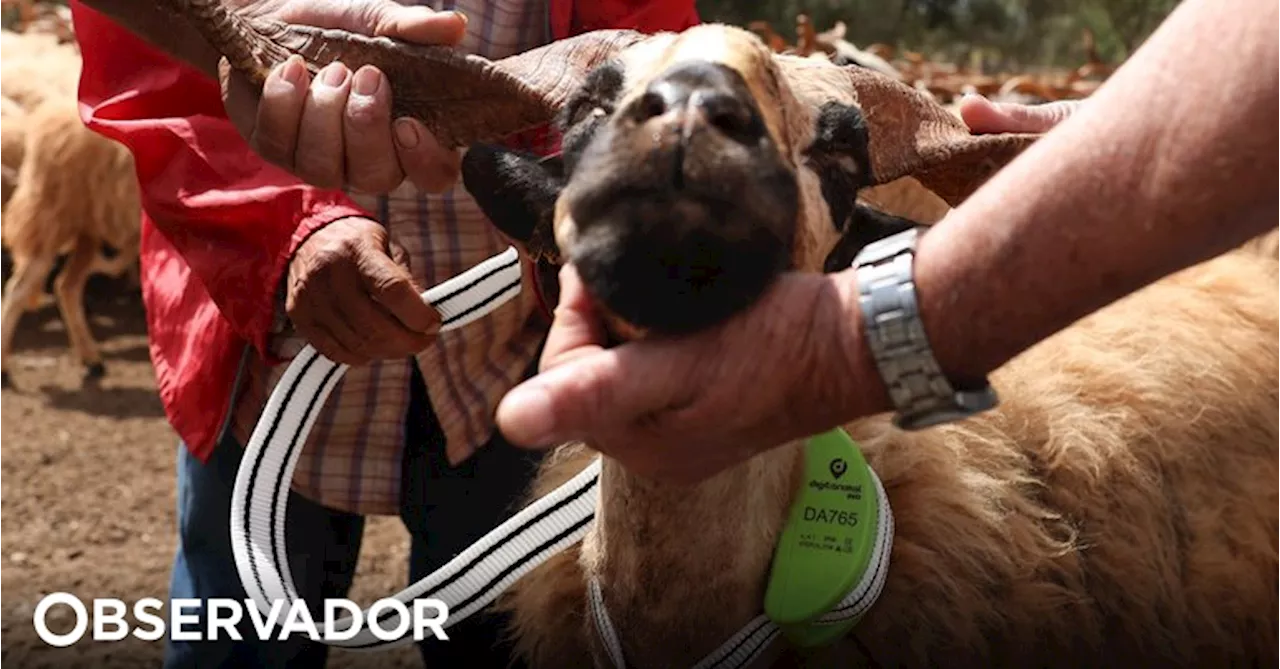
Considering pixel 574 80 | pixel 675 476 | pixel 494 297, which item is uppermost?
pixel 574 80

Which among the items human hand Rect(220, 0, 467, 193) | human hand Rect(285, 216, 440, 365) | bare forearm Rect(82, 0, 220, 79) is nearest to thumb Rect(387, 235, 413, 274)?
human hand Rect(285, 216, 440, 365)

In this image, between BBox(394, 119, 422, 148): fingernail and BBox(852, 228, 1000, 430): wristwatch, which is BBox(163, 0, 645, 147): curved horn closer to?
BBox(394, 119, 422, 148): fingernail

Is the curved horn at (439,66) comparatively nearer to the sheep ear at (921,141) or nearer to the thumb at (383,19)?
the thumb at (383,19)

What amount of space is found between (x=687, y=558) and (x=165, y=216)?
4.00ft

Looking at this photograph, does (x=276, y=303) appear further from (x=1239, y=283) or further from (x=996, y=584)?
(x=1239, y=283)

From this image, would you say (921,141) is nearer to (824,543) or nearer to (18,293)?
(824,543)

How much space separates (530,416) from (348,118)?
0.85 metres

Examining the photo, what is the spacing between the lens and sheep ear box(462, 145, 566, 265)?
2.09 metres

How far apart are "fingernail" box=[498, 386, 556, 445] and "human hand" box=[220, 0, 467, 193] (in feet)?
2.65

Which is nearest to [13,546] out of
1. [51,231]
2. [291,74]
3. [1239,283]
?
[51,231]

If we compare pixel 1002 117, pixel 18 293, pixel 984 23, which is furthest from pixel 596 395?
pixel 984 23

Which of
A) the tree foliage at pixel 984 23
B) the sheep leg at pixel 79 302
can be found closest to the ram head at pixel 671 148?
the sheep leg at pixel 79 302

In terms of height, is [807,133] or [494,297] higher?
[807,133]

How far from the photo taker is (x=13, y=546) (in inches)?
231
